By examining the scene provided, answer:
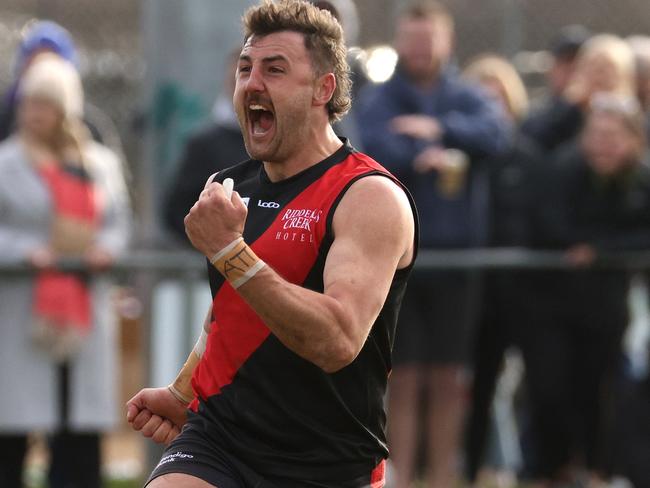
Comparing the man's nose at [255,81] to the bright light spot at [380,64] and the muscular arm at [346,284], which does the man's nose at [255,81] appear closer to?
the muscular arm at [346,284]

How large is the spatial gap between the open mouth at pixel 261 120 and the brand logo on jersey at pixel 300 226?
0.85 feet

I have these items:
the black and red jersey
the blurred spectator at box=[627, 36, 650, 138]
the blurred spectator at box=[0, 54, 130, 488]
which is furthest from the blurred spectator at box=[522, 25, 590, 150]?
the black and red jersey

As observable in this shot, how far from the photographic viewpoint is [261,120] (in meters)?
4.54

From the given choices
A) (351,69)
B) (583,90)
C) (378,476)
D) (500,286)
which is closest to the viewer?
(378,476)

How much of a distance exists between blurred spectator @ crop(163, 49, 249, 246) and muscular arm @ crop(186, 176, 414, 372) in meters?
3.59

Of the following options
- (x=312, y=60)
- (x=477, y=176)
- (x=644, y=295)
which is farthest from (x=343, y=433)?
(x=644, y=295)

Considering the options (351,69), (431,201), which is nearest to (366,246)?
(351,69)

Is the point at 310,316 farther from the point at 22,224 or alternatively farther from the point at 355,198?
the point at 22,224

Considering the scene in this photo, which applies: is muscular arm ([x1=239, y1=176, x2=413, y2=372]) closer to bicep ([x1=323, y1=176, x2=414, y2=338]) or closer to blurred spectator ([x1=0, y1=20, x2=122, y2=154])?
bicep ([x1=323, y1=176, x2=414, y2=338])

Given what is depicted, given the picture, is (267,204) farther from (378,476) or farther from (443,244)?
(443,244)

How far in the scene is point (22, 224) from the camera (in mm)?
7914

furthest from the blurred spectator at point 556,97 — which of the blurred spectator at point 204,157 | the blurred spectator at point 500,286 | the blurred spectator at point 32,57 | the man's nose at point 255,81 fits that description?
the man's nose at point 255,81

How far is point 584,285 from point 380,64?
1.95m

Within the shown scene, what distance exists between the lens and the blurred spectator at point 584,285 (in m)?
8.69
